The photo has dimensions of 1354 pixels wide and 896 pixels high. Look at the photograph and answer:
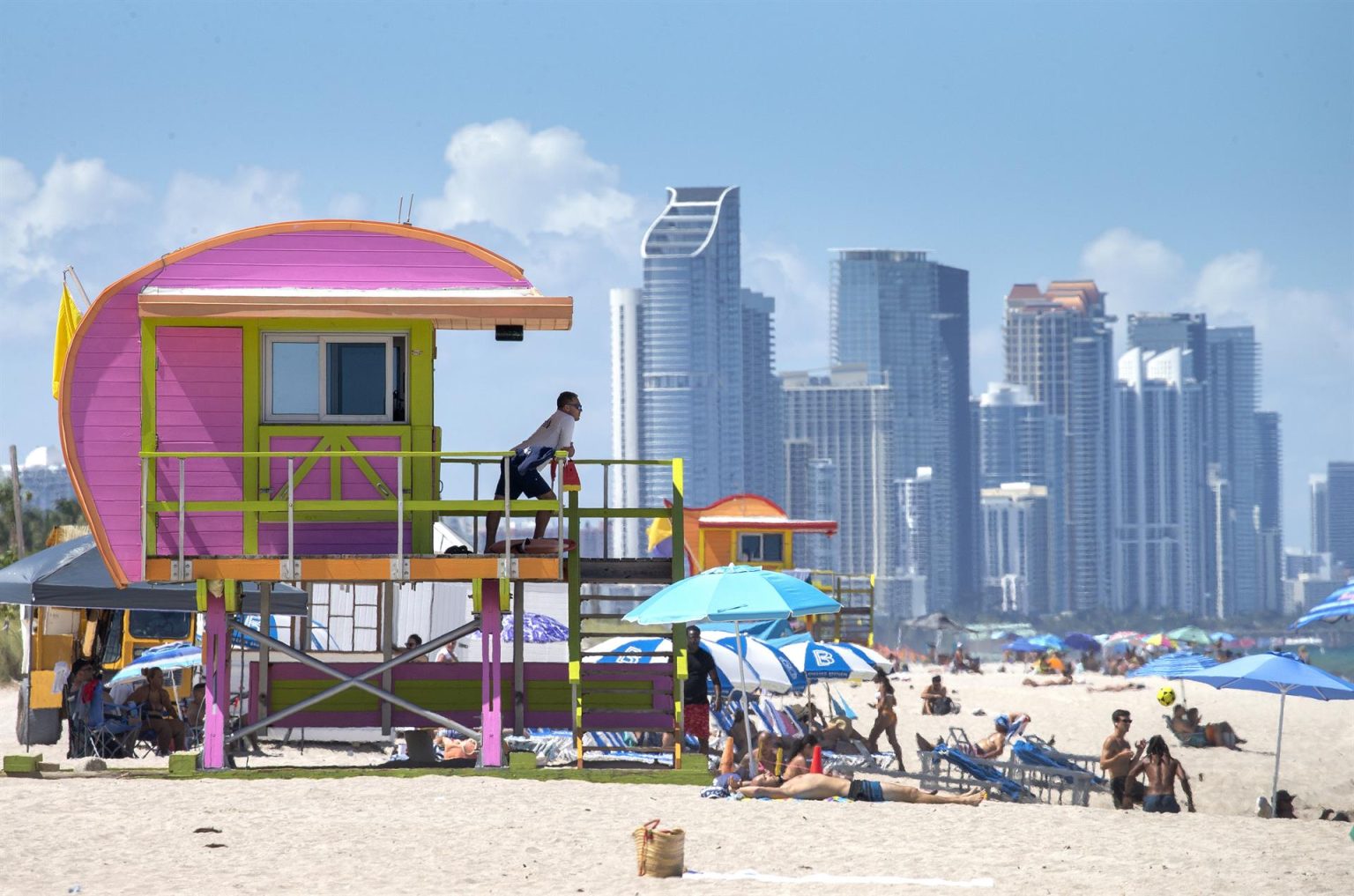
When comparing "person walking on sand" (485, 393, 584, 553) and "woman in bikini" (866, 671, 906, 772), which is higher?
"person walking on sand" (485, 393, 584, 553)

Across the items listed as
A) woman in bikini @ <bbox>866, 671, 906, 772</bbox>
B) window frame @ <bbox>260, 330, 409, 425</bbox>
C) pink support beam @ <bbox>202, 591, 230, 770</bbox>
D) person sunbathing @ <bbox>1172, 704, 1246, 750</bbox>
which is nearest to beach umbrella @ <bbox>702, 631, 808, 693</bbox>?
woman in bikini @ <bbox>866, 671, 906, 772</bbox>

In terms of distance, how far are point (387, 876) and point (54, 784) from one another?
509 centimetres

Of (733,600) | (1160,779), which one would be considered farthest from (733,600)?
(1160,779)

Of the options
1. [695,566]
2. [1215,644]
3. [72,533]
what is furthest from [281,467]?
[1215,644]

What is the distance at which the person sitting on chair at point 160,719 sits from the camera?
20.0m

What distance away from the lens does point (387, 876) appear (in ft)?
40.0

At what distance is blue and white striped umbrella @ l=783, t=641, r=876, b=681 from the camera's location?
23500 mm

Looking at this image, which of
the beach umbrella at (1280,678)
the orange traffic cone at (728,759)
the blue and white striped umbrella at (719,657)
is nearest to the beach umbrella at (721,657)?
the blue and white striped umbrella at (719,657)

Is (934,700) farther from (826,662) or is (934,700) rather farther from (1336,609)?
(1336,609)

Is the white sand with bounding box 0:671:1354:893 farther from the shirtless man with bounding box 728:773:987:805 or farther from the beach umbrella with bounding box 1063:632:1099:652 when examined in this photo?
the beach umbrella with bounding box 1063:632:1099:652

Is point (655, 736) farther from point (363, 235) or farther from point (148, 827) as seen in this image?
point (148, 827)

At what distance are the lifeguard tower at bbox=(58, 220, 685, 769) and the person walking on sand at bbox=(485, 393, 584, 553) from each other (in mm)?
201

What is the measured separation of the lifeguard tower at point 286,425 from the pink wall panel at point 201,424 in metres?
0.02

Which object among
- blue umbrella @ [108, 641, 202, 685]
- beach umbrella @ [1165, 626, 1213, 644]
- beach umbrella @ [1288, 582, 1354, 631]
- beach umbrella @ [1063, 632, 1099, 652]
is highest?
beach umbrella @ [1288, 582, 1354, 631]
